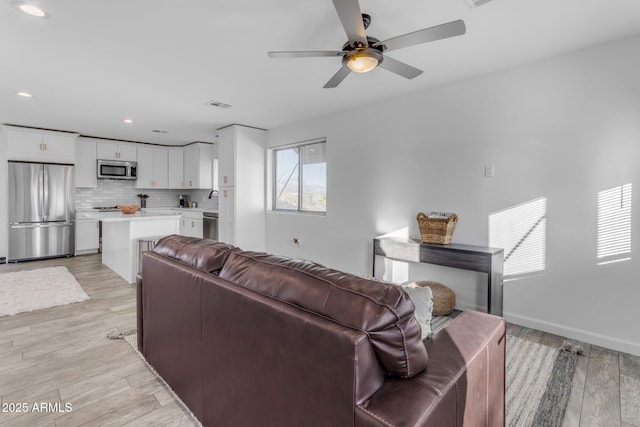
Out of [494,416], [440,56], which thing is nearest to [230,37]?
[440,56]

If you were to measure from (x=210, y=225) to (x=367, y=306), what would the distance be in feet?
18.2

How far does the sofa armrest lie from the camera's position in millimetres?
804

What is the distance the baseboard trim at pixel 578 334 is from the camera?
2.42 meters

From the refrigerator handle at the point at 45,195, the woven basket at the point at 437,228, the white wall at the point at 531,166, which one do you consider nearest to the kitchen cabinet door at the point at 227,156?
the white wall at the point at 531,166

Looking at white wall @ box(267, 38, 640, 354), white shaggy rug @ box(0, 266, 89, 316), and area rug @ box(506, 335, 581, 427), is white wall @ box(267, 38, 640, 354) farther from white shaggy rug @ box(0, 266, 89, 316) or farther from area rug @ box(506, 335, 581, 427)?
white shaggy rug @ box(0, 266, 89, 316)

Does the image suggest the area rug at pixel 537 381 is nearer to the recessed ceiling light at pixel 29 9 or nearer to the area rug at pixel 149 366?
the area rug at pixel 149 366

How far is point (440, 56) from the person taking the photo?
2713mm

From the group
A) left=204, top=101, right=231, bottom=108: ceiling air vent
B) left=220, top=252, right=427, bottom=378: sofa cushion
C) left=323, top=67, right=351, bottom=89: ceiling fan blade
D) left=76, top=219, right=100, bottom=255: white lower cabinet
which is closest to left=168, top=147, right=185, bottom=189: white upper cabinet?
left=76, top=219, right=100, bottom=255: white lower cabinet

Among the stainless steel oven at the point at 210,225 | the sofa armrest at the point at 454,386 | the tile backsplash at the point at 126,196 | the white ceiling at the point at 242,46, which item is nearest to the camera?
the sofa armrest at the point at 454,386

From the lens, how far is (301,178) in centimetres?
523

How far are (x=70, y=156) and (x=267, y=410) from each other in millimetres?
6624

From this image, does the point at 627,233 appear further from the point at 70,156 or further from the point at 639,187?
the point at 70,156

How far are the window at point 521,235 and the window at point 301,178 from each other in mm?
2387

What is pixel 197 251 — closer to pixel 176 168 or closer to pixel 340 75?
pixel 340 75
